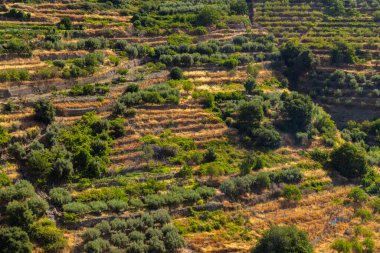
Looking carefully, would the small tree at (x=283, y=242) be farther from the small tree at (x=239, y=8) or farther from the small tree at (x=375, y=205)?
the small tree at (x=239, y=8)

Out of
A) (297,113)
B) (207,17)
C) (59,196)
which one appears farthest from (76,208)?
(207,17)

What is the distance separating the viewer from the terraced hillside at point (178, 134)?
4331cm

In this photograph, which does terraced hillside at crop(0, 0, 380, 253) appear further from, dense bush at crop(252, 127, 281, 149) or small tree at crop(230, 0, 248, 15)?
small tree at crop(230, 0, 248, 15)

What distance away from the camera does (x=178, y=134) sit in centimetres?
5766

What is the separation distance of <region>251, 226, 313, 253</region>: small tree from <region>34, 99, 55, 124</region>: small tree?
27805 millimetres

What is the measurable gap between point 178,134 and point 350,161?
22.7 meters

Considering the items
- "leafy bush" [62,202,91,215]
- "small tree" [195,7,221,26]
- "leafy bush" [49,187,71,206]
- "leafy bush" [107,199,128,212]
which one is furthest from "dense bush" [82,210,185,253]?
"small tree" [195,7,221,26]

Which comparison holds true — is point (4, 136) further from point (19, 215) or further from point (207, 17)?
point (207, 17)

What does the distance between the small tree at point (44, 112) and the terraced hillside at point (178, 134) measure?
122 millimetres

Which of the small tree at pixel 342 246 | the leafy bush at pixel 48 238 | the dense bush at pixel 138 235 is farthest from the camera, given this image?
the small tree at pixel 342 246

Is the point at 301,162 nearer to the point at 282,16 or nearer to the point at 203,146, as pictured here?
the point at 203,146

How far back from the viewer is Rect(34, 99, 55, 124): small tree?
5138 cm

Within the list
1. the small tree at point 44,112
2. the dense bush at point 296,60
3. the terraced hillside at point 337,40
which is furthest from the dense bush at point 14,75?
the terraced hillside at point 337,40

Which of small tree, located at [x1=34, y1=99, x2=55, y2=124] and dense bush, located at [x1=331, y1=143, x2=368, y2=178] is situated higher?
small tree, located at [x1=34, y1=99, x2=55, y2=124]
